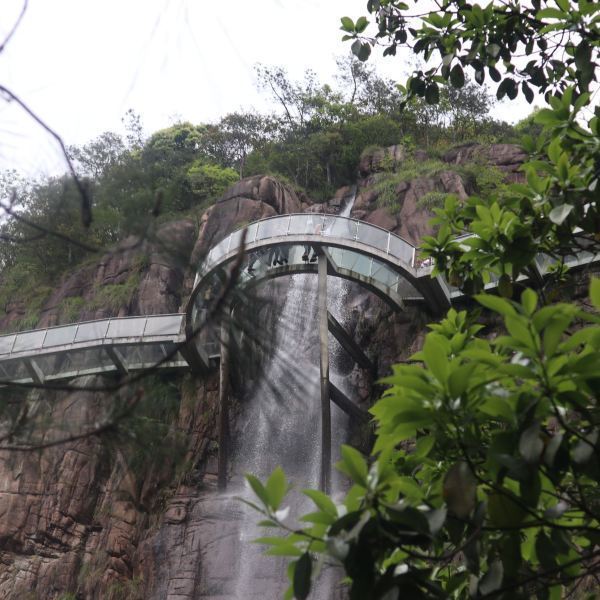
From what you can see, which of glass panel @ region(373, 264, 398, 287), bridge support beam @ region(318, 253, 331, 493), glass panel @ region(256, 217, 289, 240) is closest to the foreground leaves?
bridge support beam @ region(318, 253, 331, 493)

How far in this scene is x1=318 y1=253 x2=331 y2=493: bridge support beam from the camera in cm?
1488

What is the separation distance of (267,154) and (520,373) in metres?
29.5

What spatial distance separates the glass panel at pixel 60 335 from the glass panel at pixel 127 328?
0.85 metres

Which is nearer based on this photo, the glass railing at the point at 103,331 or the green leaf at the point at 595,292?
the green leaf at the point at 595,292

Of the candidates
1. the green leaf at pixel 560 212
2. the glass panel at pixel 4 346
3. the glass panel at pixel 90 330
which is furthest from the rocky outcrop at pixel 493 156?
the green leaf at pixel 560 212

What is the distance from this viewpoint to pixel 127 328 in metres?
18.2

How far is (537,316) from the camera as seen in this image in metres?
2.67

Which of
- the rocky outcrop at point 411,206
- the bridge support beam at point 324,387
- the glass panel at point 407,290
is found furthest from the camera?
the rocky outcrop at point 411,206

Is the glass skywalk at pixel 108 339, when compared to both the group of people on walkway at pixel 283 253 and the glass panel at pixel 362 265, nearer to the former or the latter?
the group of people on walkway at pixel 283 253

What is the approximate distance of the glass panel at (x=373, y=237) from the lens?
Answer: 16.4 meters

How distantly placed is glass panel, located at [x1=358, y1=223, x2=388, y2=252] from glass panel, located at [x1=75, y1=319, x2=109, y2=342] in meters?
6.08

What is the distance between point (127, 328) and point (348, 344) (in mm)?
4748

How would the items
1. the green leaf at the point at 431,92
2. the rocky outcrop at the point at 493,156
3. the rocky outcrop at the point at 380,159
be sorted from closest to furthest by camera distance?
the green leaf at the point at 431,92 → the rocky outcrop at the point at 493,156 → the rocky outcrop at the point at 380,159

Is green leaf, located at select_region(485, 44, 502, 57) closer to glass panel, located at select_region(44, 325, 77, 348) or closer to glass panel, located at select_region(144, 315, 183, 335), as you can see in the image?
glass panel, located at select_region(144, 315, 183, 335)
